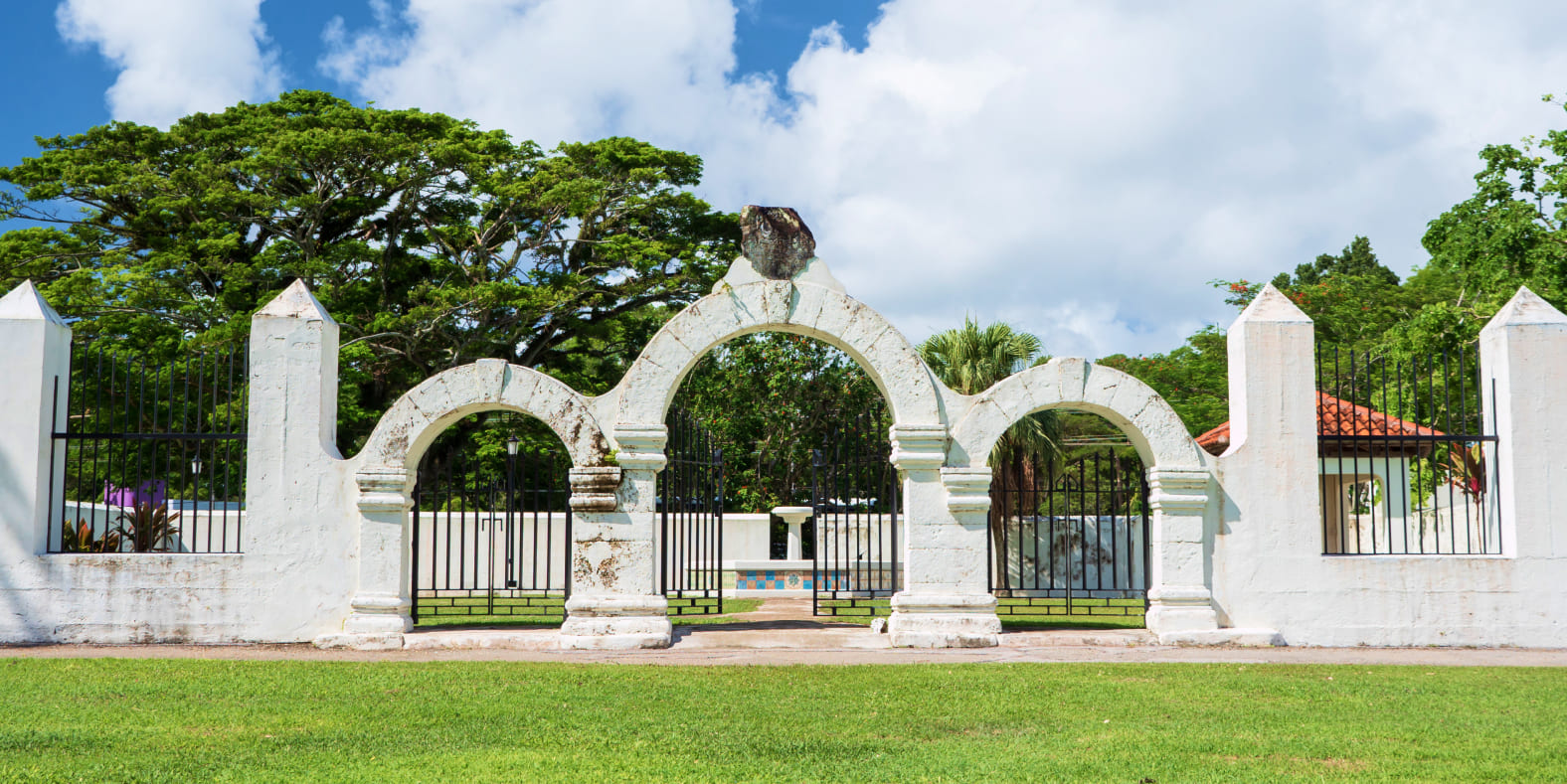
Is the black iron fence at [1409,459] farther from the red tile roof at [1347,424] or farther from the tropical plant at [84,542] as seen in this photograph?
the tropical plant at [84,542]

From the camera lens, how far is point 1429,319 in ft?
55.5

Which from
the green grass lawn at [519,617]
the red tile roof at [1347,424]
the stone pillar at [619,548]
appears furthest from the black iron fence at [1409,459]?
the green grass lawn at [519,617]

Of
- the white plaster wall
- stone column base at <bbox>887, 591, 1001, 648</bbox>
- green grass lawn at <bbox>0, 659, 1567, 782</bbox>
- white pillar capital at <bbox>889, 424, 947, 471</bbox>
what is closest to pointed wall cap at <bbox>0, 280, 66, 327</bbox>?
green grass lawn at <bbox>0, 659, 1567, 782</bbox>

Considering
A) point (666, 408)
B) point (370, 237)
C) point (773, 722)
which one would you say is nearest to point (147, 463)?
point (370, 237)

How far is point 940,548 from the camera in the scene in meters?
9.98

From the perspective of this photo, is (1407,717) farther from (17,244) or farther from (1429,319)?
(17,244)

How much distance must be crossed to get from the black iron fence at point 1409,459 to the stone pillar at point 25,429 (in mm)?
10704

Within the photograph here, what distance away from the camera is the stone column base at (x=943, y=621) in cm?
984

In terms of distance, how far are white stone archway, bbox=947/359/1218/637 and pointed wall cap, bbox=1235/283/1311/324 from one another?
110 centimetres

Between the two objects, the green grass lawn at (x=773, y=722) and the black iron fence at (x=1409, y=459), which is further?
the black iron fence at (x=1409, y=459)

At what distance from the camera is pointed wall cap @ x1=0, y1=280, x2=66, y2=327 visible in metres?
10.2

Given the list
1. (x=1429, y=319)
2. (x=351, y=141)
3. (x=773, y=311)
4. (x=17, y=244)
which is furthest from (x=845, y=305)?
(x=17, y=244)

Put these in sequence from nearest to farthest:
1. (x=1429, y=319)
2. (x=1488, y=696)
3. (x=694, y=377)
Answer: (x=1488, y=696) → (x=1429, y=319) → (x=694, y=377)

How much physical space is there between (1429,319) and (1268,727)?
12.8 m
